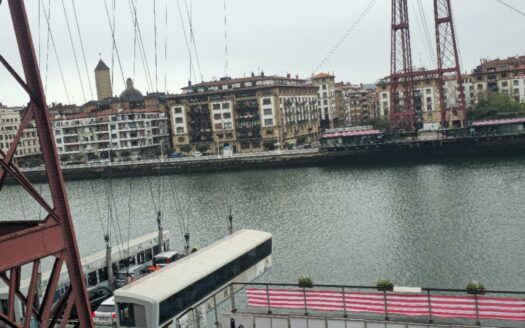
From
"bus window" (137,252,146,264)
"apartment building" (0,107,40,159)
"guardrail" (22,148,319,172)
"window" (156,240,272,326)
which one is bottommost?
"bus window" (137,252,146,264)

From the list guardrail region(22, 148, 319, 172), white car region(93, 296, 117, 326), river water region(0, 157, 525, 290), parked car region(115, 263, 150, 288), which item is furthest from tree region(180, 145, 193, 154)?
white car region(93, 296, 117, 326)

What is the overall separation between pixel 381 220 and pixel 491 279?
10.6 metres

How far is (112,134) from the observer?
244ft

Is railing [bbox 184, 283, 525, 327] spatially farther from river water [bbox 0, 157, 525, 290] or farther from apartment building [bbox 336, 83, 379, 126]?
apartment building [bbox 336, 83, 379, 126]

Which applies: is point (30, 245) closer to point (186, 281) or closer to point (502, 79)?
point (186, 281)

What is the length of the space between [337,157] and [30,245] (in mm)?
53549

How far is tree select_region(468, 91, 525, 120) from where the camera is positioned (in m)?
64.7

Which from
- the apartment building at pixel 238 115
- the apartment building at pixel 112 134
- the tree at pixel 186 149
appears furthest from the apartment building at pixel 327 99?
the tree at pixel 186 149

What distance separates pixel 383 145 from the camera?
187 ft

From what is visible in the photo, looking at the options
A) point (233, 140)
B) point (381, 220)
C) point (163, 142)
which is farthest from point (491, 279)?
point (163, 142)

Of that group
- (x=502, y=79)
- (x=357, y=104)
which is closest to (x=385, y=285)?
(x=502, y=79)

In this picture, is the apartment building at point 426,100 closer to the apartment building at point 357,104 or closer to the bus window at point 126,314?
the apartment building at point 357,104

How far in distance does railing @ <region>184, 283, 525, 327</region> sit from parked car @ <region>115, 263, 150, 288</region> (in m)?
7.49

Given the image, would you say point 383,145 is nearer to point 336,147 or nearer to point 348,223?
point 336,147
